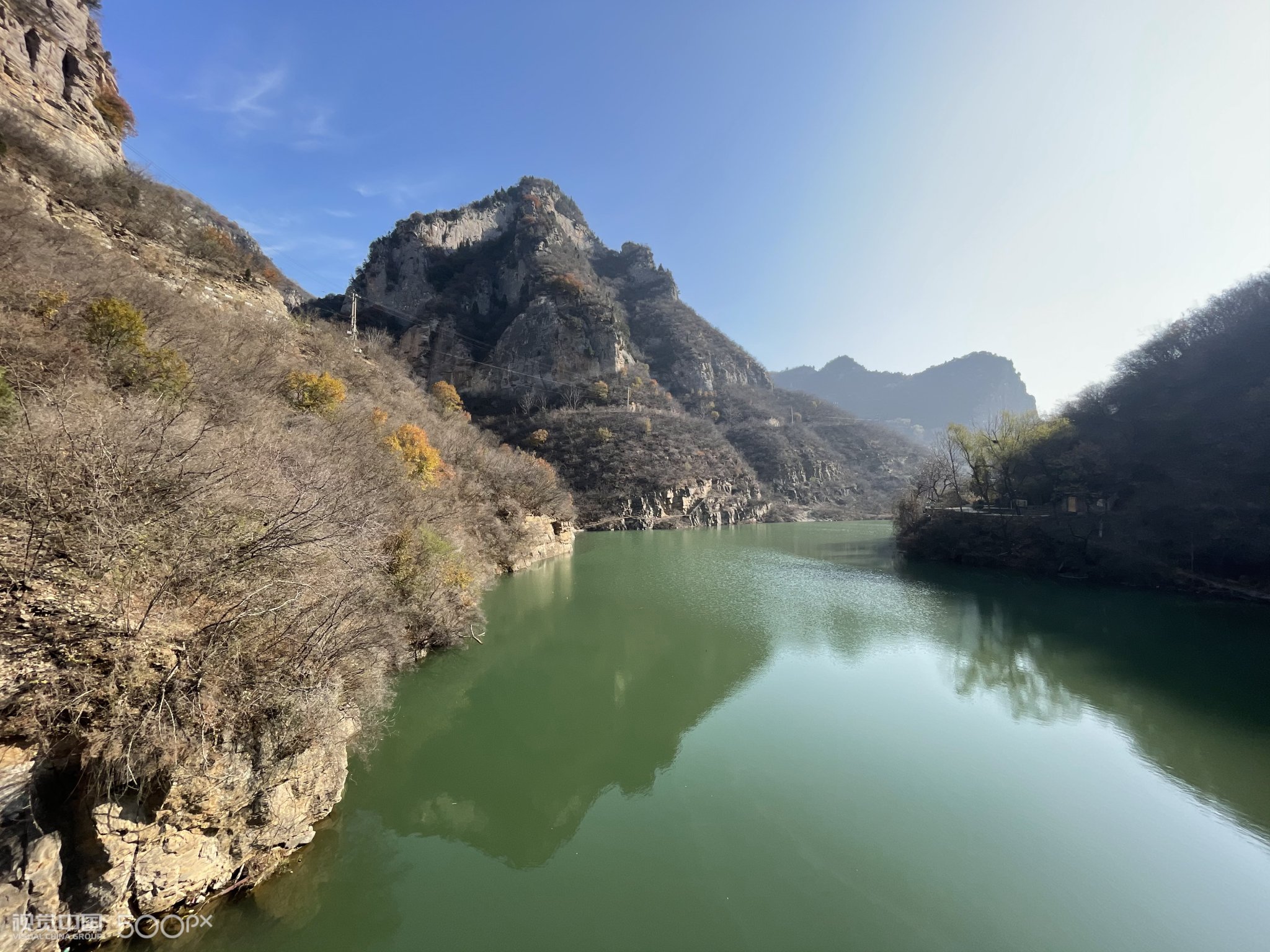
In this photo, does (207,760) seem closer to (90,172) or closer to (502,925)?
(502,925)

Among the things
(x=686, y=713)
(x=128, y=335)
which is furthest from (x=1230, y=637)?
(x=128, y=335)

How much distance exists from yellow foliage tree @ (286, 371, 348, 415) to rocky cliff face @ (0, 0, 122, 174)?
836 centimetres

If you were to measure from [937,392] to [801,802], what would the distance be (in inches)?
6366

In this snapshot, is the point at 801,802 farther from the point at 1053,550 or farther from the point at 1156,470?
the point at 1156,470

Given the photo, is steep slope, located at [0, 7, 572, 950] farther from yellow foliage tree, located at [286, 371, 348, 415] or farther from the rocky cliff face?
the rocky cliff face

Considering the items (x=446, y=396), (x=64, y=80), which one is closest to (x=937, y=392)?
(x=446, y=396)

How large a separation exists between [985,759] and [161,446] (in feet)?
38.4

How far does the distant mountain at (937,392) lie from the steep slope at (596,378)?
2793 inches

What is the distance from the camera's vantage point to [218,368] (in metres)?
10.3

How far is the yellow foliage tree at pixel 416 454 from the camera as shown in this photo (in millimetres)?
14805

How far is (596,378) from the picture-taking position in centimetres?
5481

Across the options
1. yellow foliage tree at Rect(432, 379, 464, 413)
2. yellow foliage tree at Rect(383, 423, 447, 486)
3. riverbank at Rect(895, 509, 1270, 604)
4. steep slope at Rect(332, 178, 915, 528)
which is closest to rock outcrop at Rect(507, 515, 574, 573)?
yellow foliage tree at Rect(383, 423, 447, 486)

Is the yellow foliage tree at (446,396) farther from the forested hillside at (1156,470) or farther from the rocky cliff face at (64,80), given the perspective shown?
the forested hillside at (1156,470)

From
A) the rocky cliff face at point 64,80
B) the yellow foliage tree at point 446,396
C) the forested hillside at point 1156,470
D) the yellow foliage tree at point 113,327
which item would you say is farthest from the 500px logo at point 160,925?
the yellow foliage tree at point 446,396
